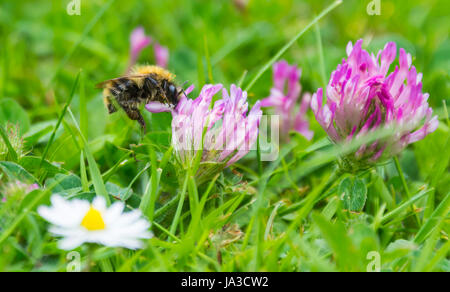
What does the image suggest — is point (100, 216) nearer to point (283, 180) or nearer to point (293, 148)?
point (283, 180)

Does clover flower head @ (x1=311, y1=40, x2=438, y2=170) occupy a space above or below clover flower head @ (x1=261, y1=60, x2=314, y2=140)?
below

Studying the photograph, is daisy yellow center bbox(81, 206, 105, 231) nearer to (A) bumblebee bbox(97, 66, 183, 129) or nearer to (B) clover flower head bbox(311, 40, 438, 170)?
(A) bumblebee bbox(97, 66, 183, 129)

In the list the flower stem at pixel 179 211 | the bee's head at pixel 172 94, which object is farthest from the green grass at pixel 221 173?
the bee's head at pixel 172 94

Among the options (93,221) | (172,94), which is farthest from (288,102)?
(93,221)

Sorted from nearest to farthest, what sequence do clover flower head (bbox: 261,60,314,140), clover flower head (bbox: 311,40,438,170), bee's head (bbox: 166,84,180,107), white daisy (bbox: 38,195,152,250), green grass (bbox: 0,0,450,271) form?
white daisy (bbox: 38,195,152,250) → green grass (bbox: 0,0,450,271) → clover flower head (bbox: 311,40,438,170) → bee's head (bbox: 166,84,180,107) → clover flower head (bbox: 261,60,314,140)

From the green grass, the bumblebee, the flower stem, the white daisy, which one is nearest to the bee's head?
the bumblebee

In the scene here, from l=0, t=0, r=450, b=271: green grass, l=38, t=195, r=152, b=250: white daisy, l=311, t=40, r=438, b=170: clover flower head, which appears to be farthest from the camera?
l=311, t=40, r=438, b=170: clover flower head

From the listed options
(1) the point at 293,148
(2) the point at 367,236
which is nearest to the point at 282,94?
(1) the point at 293,148
